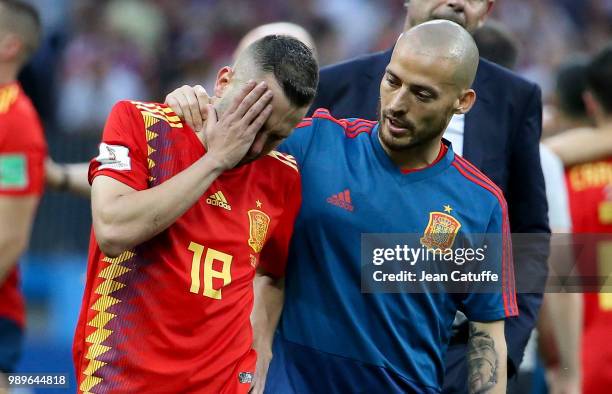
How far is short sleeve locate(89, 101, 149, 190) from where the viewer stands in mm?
3471

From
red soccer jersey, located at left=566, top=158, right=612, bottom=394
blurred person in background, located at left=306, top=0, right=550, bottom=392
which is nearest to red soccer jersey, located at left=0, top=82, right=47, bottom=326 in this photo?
blurred person in background, located at left=306, top=0, right=550, bottom=392

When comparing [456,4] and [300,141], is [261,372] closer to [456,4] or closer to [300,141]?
[300,141]

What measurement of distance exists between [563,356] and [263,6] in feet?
28.0

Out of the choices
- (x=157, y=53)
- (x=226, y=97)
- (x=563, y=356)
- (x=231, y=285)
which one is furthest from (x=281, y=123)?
(x=157, y=53)

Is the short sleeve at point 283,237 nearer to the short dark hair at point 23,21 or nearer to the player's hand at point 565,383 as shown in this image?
the player's hand at point 565,383

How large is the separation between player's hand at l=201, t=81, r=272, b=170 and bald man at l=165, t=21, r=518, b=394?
1.70 feet

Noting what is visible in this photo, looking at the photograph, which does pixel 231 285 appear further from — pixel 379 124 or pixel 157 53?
pixel 157 53

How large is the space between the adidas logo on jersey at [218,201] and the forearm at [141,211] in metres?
0.21

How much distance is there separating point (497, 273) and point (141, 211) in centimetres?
139

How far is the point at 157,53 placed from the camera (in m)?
12.9

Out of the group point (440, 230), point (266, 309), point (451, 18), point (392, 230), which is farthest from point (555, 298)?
point (266, 309)

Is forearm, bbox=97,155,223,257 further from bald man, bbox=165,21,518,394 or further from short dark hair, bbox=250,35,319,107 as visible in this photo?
bald man, bbox=165,21,518,394

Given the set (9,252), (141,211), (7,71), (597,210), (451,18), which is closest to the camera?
(141,211)

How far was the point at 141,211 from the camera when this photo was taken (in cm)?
337
